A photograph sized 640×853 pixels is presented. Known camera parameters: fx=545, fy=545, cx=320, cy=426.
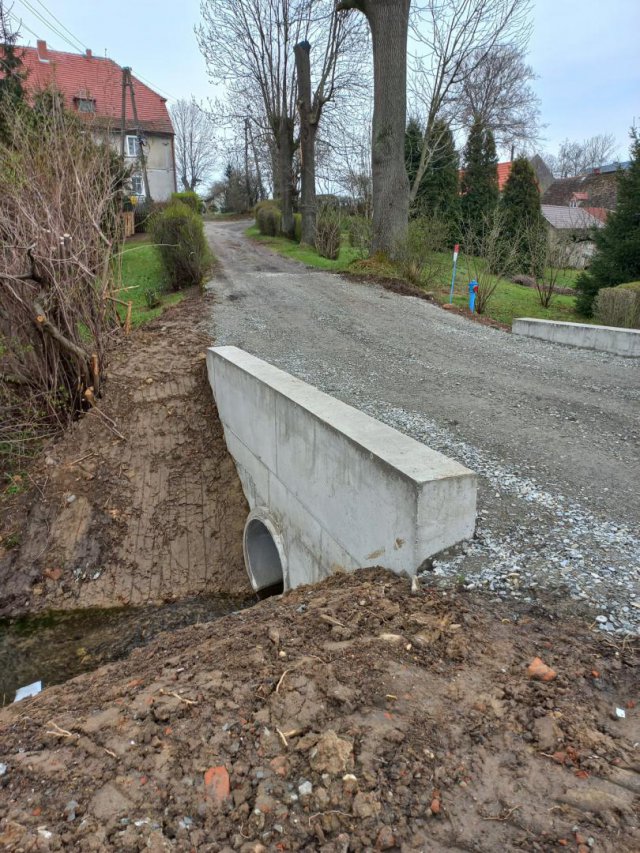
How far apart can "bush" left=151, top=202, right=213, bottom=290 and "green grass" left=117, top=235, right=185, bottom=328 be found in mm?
410

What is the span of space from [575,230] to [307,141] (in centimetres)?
1121

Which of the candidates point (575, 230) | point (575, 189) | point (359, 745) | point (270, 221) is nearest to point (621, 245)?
point (575, 230)

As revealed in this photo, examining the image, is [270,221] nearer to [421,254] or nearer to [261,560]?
[421,254]

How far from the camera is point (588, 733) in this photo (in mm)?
2049

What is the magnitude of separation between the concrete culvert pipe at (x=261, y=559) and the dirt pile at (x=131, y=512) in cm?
18

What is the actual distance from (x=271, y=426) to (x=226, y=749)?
3.52 m

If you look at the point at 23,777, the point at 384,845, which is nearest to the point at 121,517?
the point at 23,777

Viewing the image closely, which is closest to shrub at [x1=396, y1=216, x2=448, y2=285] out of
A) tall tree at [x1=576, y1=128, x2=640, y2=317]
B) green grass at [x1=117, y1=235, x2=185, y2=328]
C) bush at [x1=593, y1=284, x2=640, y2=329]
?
tall tree at [x1=576, y1=128, x2=640, y2=317]

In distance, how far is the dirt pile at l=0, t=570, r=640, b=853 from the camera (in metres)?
1.79

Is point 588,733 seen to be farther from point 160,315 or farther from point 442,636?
point 160,315

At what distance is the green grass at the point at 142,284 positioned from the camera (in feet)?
40.1

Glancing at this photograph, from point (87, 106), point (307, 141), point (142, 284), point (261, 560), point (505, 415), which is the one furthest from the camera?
point (307, 141)

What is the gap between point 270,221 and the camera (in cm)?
2809

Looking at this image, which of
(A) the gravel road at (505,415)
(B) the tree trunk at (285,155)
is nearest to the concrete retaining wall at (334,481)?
(A) the gravel road at (505,415)
